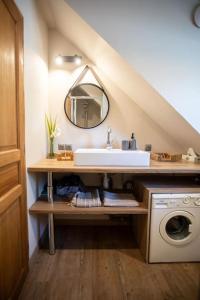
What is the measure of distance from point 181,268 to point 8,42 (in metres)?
2.24

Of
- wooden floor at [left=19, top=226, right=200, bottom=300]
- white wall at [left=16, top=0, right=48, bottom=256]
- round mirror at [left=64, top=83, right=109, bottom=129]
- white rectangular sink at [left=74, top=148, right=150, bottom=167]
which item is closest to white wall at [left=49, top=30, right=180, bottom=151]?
Result: round mirror at [left=64, top=83, right=109, bottom=129]

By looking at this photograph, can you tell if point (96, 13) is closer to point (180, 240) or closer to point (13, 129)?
point (13, 129)

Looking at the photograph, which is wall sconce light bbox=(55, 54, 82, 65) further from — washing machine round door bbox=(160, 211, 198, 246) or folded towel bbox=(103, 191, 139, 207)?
washing machine round door bbox=(160, 211, 198, 246)

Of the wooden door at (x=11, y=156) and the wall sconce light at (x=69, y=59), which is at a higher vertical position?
the wall sconce light at (x=69, y=59)

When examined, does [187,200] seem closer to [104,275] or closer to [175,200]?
[175,200]

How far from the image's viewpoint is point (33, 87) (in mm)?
1742

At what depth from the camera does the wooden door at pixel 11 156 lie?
110 centimetres

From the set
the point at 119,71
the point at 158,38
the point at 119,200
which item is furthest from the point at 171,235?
the point at 158,38

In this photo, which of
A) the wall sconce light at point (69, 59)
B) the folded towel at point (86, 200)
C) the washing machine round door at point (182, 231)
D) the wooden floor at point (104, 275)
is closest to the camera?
the wooden floor at point (104, 275)

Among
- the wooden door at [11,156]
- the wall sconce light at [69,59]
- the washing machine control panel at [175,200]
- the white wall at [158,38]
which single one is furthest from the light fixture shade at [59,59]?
the washing machine control panel at [175,200]

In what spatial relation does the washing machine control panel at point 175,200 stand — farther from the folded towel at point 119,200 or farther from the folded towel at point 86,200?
the folded towel at point 86,200

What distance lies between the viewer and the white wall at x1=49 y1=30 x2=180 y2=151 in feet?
7.52

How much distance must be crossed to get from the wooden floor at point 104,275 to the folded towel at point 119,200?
0.52 metres

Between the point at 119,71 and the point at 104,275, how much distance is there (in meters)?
1.91
